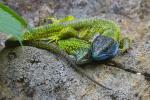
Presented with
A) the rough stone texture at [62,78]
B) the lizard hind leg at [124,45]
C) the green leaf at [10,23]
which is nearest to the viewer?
the green leaf at [10,23]

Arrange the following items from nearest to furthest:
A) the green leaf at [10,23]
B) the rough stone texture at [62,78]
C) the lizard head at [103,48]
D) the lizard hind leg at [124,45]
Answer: the green leaf at [10,23] → the rough stone texture at [62,78] → the lizard head at [103,48] → the lizard hind leg at [124,45]

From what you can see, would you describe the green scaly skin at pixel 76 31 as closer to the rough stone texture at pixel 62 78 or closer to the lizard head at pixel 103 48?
the lizard head at pixel 103 48

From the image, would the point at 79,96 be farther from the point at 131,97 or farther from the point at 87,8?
the point at 87,8

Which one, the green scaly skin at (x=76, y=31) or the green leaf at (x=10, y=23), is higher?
the green leaf at (x=10, y=23)

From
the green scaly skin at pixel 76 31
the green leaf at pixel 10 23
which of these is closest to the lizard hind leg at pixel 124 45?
the green scaly skin at pixel 76 31

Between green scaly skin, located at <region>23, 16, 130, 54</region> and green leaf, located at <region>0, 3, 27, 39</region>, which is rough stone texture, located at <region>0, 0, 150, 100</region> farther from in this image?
green leaf, located at <region>0, 3, 27, 39</region>

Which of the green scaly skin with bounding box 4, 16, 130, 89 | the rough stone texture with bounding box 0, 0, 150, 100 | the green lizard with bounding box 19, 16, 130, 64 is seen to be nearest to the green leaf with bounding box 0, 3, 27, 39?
the rough stone texture with bounding box 0, 0, 150, 100

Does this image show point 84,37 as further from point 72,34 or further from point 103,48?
point 103,48
